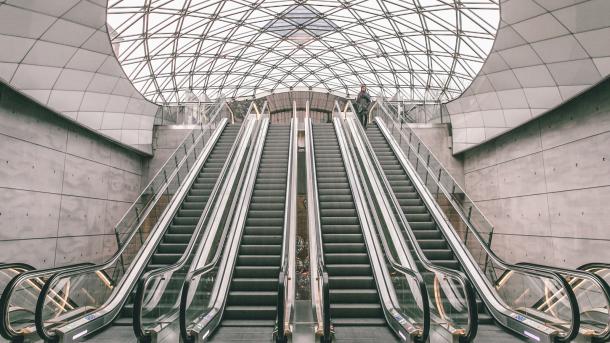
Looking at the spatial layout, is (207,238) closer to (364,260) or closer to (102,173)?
(364,260)

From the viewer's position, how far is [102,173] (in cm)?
1270

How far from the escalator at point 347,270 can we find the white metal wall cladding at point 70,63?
8.64 metres

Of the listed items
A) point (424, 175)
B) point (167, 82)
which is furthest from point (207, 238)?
point (167, 82)

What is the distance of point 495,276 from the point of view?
23.0ft

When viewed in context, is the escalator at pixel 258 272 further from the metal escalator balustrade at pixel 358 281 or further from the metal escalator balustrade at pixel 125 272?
the metal escalator balustrade at pixel 125 272

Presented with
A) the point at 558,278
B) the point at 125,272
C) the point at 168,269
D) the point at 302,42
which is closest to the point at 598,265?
the point at 558,278

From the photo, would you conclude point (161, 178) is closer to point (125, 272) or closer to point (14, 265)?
point (125, 272)

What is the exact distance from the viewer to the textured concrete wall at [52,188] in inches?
318

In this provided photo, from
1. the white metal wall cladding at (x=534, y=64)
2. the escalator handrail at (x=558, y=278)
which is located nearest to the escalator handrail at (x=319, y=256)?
the escalator handrail at (x=558, y=278)

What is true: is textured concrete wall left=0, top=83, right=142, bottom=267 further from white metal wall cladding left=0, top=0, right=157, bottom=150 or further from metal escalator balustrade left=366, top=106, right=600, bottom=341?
metal escalator balustrade left=366, top=106, right=600, bottom=341

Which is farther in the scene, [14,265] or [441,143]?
[441,143]

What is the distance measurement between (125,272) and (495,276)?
738 cm

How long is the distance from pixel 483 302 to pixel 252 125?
12.6 m

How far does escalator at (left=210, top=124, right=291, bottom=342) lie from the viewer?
19.8ft
